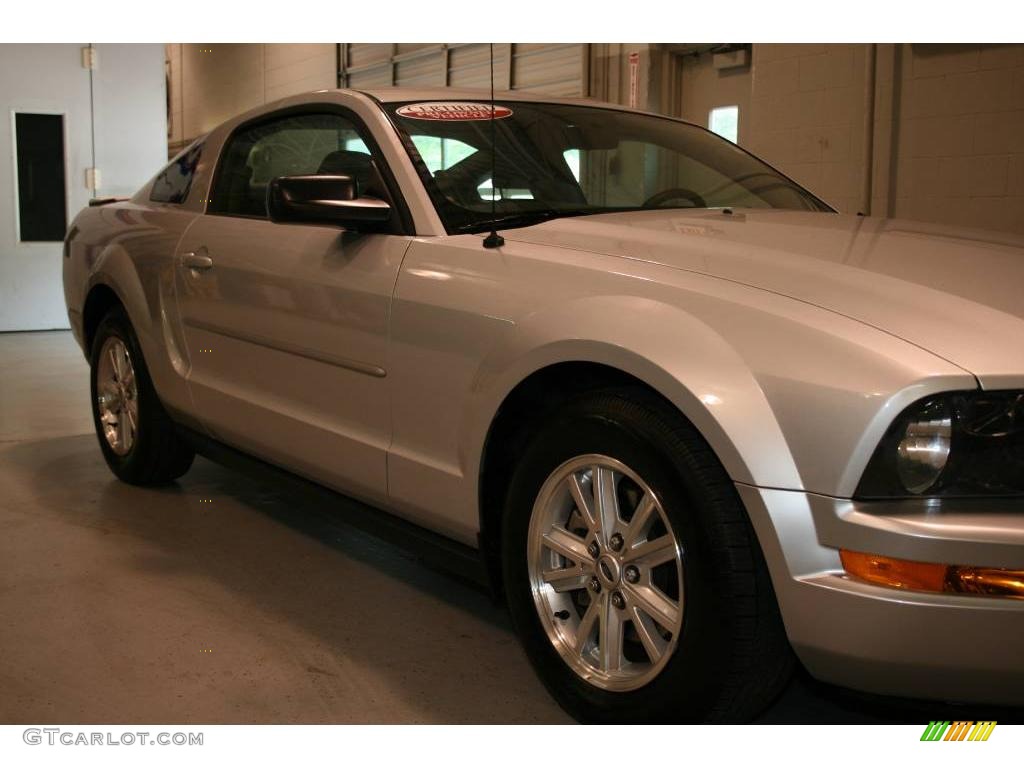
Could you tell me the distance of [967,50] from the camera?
557 centimetres

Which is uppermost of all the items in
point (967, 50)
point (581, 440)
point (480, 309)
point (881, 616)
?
point (967, 50)

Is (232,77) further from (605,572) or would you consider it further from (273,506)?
(605,572)

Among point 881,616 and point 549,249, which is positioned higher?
point 549,249

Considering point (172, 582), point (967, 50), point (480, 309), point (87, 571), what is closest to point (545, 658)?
point (480, 309)

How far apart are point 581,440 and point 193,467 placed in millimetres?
2664

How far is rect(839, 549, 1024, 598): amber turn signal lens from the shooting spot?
1516 millimetres

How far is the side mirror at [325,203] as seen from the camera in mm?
2426

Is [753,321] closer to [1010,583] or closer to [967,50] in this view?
[1010,583]

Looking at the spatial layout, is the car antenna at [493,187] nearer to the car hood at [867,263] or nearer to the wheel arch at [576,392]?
the car hood at [867,263]

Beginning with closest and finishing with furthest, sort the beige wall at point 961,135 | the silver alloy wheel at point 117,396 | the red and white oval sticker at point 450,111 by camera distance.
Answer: the red and white oval sticker at point 450,111
the silver alloy wheel at point 117,396
the beige wall at point 961,135

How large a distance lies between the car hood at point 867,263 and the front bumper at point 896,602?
22 centimetres

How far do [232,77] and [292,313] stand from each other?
15.1 m

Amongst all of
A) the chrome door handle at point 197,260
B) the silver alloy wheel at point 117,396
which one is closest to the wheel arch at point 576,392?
the chrome door handle at point 197,260

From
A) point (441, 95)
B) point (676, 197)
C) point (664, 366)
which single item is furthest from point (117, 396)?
point (664, 366)
